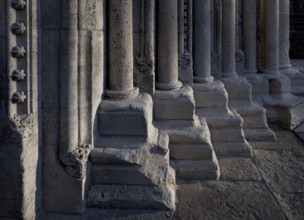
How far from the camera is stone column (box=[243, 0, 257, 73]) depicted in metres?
5.05

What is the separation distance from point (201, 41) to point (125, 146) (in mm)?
1697

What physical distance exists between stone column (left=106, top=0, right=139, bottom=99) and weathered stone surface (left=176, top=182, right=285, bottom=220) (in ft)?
2.82

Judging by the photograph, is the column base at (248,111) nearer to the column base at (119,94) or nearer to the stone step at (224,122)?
the stone step at (224,122)

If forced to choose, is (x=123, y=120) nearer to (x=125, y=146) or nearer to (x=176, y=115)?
(x=125, y=146)

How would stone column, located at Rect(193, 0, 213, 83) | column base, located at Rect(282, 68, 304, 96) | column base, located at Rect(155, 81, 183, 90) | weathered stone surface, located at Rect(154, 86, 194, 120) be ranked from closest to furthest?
weathered stone surface, located at Rect(154, 86, 194, 120), column base, located at Rect(155, 81, 183, 90), stone column, located at Rect(193, 0, 213, 83), column base, located at Rect(282, 68, 304, 96)

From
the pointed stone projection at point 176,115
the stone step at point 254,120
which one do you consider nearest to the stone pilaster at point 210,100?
the pointed stone projection at point 176,115

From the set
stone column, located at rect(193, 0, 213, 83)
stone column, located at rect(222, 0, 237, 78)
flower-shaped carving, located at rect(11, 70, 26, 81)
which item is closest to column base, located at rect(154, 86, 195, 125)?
stone column, located at rect(193, 0, 213, 83)

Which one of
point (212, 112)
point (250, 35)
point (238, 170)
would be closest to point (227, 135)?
point (212, 112)

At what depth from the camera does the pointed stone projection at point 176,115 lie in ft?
9.68

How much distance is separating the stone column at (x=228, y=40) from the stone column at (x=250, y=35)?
0.65 metres

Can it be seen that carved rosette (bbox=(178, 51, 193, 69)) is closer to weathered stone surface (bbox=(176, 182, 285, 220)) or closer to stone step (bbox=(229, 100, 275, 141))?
stone step (bbox=(229, 100, 275, 141))

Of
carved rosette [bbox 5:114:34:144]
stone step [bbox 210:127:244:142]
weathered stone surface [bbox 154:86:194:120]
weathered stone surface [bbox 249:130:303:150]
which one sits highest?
weathered stone surface [bbox 154:86:194:120]

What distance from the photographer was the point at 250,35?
5.11 m

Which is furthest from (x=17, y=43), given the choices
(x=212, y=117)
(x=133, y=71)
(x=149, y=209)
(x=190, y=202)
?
(x=212, y=117)
